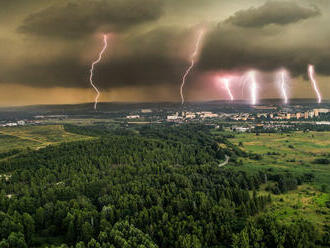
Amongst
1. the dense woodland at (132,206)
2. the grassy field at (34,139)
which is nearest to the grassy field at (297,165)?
the dense woodland at (132,206)

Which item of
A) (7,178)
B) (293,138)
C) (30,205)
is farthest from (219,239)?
(293,138)

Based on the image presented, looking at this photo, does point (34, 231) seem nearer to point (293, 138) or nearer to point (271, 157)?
point (271, 157)

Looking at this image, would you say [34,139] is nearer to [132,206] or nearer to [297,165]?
[132,206]

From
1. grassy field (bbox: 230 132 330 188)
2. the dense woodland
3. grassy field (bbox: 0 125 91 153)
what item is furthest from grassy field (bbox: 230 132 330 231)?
grassy field (bbox: 0 125 91 153)

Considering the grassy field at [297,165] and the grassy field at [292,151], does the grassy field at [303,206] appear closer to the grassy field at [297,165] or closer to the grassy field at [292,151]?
the grassy field at [297,165]

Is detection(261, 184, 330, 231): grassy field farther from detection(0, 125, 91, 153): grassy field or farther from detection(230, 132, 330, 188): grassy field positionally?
detection(0, 125, 91, 153): grassy field
